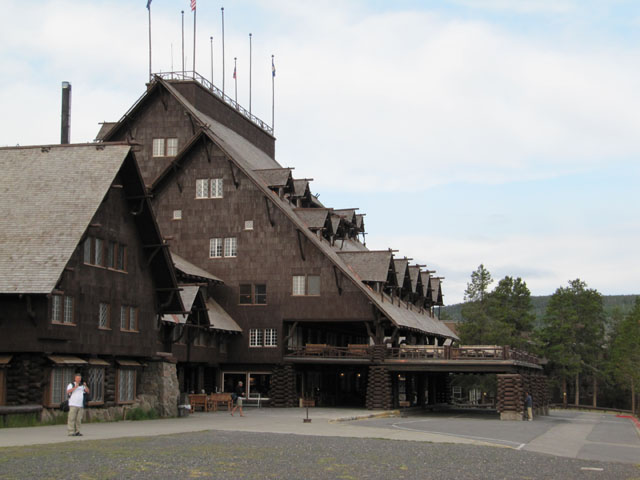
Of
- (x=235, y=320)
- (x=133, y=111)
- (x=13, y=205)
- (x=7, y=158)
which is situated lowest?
(x=235, y=320)

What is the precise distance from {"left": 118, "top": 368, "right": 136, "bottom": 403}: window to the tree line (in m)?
51.3

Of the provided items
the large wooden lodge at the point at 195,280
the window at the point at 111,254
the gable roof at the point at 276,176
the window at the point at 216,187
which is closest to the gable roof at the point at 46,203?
the large wooden lodge at the point at 195,280

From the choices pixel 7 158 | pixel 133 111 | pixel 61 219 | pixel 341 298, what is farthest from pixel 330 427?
pixel 133 111

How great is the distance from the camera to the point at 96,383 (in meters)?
32.2

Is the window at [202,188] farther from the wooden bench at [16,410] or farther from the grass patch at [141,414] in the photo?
the wooden bench at [16,410]

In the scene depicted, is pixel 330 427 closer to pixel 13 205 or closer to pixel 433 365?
pixel 13 205

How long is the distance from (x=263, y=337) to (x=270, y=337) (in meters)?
0.45

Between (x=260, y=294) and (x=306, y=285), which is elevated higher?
(x=306, y=285)

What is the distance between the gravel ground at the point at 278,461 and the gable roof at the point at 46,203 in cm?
840

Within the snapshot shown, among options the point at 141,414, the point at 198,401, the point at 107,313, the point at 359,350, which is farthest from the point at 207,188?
the point at 141,414

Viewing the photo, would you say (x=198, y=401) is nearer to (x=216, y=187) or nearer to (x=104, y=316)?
(x=104, y=316)

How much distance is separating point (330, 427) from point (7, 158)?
1637 centimetres

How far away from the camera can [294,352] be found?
5291 centimetres

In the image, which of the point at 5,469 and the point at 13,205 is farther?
the point at 13,205
